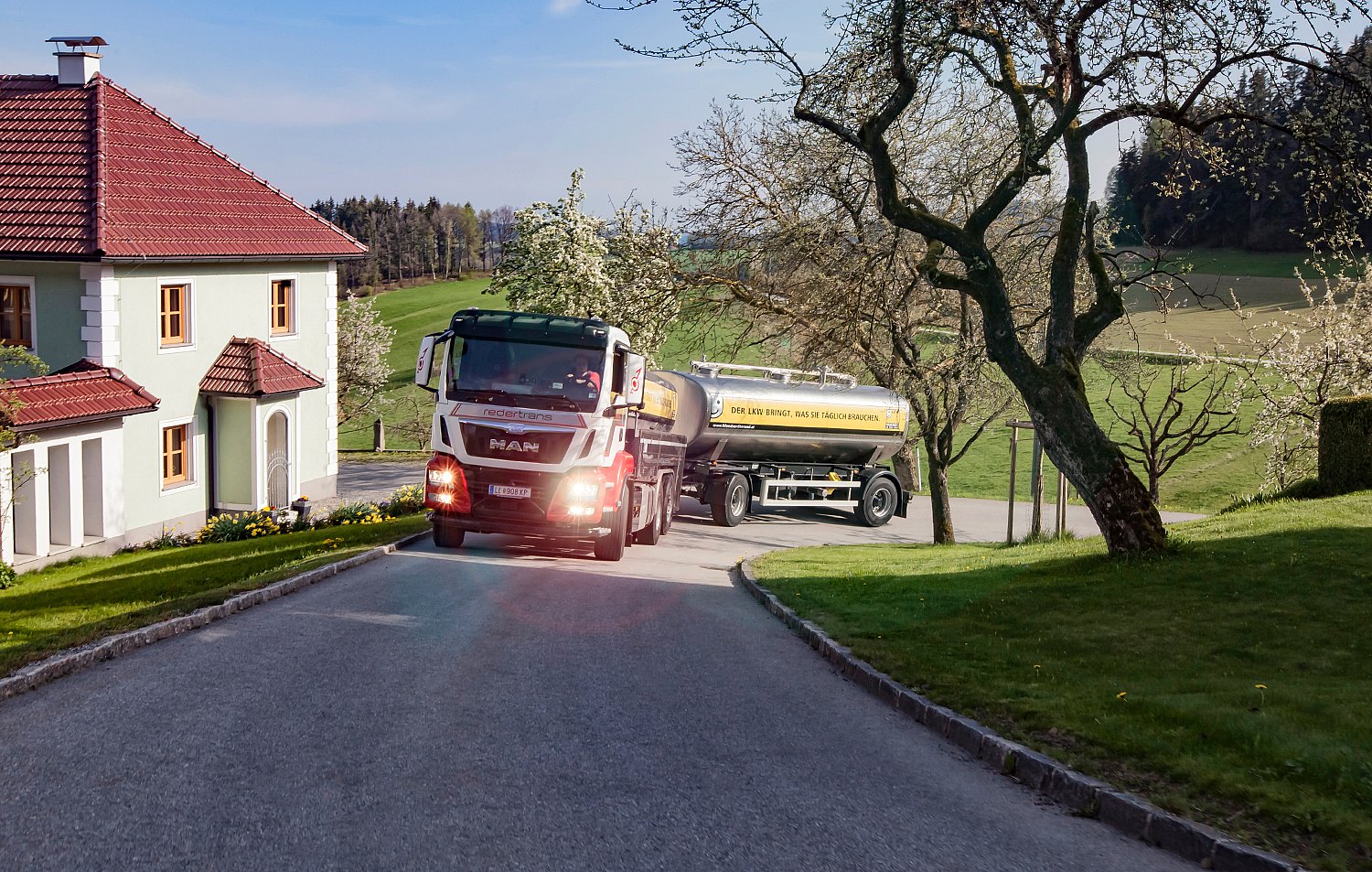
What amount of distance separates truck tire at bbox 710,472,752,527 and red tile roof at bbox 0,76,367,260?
1208 centimetres

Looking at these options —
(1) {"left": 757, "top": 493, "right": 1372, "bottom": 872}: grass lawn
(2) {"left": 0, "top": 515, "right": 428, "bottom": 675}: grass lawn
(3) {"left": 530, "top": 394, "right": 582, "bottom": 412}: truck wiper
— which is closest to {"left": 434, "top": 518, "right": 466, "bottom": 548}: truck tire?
(2) {"left": 0, "top": 515, "right": 428, "bottom": 675}: grass lawn

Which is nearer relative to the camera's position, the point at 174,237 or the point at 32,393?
the point at 32,393

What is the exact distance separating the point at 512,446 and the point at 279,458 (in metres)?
15.5

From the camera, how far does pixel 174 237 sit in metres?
24.7

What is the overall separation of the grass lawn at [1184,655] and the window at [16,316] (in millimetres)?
16355

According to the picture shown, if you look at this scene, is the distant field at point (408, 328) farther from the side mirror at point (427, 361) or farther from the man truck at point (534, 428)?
the side mirror at point (427, 361)

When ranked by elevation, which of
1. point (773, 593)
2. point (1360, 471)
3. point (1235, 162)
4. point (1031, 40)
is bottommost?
point (773, 593)

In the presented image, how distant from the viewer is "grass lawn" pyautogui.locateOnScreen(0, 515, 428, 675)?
9.88m

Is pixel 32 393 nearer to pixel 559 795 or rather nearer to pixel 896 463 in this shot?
pixel 559 795

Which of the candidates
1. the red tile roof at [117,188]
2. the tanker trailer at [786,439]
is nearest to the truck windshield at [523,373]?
the tanker trailer at [786,439]

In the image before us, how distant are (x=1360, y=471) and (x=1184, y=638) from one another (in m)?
10.1

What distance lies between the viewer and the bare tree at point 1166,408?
28562 mm

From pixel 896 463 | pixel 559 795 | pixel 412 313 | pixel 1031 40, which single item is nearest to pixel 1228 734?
pixel 559 795

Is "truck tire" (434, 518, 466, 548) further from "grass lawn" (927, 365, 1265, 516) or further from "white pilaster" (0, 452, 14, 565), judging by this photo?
"grass lawn" (927, 365, 1265, 516)
